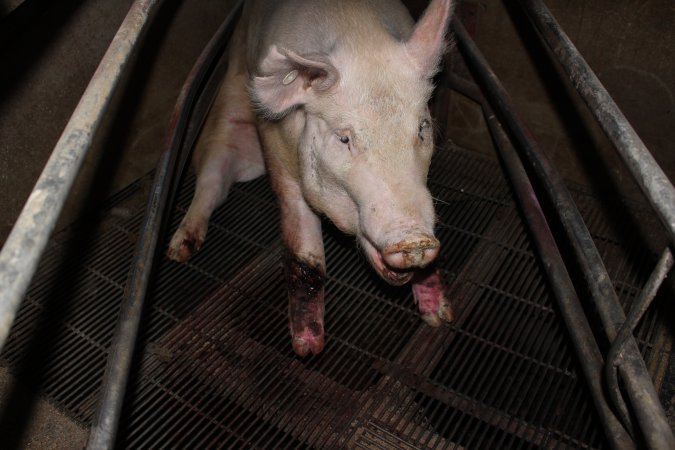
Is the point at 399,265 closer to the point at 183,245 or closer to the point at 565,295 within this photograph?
the point at 565,295

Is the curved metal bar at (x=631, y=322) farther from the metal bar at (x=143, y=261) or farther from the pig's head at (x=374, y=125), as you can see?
the metal bar at (x=143, y=261)

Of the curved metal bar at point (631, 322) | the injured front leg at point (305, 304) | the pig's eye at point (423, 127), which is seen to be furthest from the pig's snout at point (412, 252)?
the injured front leg at point (305, 304)

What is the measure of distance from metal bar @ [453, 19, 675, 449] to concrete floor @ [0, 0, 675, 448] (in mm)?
706

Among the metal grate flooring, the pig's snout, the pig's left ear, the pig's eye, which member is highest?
the pig's left ear

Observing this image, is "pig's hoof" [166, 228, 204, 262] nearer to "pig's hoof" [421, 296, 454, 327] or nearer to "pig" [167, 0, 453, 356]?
"pig" [167, 0, 453, 356]

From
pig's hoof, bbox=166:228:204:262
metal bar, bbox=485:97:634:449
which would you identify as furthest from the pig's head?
pig's hoof, bbox=166:228:204:262

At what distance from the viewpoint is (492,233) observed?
3297 millimetres

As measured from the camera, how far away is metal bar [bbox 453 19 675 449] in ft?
4.42

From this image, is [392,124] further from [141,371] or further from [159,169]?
[141,371]

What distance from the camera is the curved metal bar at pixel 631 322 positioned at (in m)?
1.28

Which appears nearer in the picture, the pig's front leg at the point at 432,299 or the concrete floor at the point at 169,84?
the pig's front leg at the point at 432,299

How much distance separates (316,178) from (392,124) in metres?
0.47

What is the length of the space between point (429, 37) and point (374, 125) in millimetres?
468

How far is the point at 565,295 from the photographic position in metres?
2.14
